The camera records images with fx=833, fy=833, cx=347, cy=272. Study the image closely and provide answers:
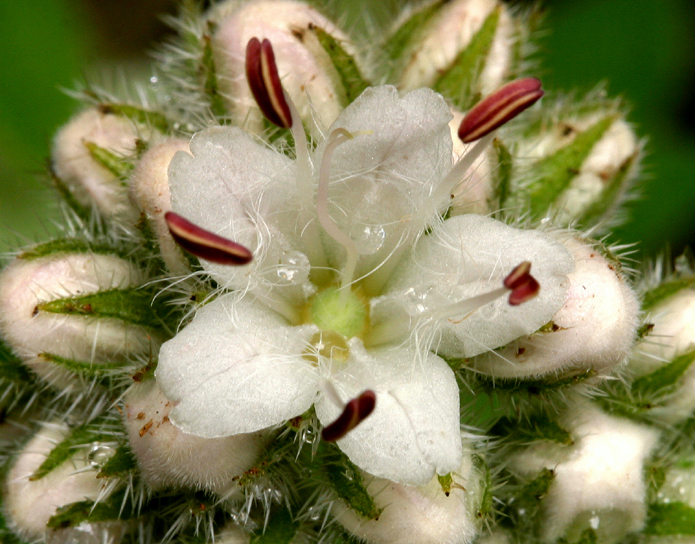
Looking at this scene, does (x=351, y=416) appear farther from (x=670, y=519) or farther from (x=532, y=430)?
(x=670, y=519)

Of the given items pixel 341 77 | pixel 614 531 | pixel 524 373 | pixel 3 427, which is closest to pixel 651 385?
pixel 614 531

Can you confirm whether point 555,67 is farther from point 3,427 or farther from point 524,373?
point 3,427

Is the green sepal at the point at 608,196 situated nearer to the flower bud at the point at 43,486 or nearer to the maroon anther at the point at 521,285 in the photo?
the maroon anther at the point at 521,285

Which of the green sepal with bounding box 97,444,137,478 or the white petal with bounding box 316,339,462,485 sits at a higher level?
the white petal with bounding box 316,339,462,485

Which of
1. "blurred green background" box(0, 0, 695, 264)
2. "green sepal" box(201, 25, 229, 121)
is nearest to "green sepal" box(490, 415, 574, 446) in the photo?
"green sepal" box(201, 25, 229, 121)

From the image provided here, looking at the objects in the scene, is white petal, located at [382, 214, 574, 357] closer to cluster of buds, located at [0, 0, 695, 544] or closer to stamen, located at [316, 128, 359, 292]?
cluster of buds, located at [0, 0, 695, 544]

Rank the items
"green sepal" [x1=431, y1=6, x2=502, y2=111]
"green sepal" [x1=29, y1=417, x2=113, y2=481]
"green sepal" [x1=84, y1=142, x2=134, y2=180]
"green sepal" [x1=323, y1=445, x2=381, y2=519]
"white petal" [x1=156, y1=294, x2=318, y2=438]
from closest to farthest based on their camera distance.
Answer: "white petal" [x1=156, y1=294, x2=318, y2=438], "green sepal" [x1=323, y1=445, x2=381, y2=519], "green sepal" [x1=29, y1=417, x2=113, y2=481], "green sepal" [x1=84, y1=142, x2=134, y2=180], "green sepal" [x1=431, y1=6, x2=502, y2=111]

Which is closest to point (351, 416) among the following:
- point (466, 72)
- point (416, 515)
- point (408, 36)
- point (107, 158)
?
point (416, 515)
